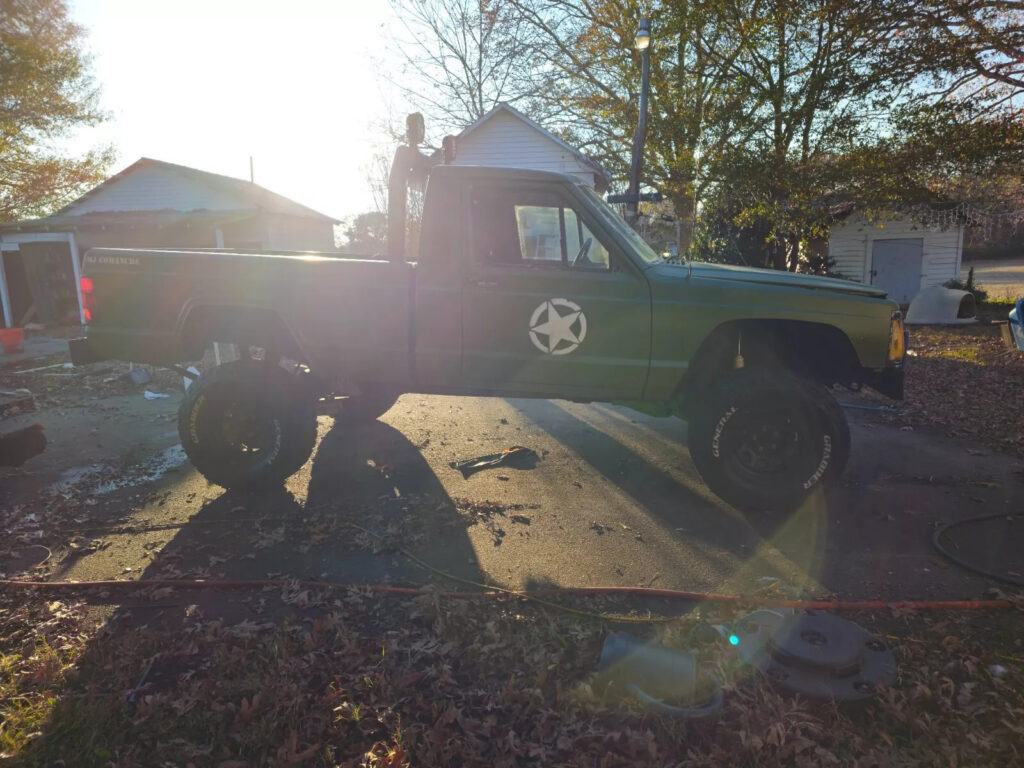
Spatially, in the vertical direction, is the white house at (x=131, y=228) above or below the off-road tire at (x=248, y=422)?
above

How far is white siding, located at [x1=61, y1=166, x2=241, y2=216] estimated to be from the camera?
792 inches

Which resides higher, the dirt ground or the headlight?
the headlight

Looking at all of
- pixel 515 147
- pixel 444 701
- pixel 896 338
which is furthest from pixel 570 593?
pixel 515 147

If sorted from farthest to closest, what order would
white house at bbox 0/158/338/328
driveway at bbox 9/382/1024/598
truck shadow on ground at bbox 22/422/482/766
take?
white house at bbox 0/158/338/328 → driveway at bbox 9/382/1024/598 → truck shadow on ground at bbox 22/422/482/766

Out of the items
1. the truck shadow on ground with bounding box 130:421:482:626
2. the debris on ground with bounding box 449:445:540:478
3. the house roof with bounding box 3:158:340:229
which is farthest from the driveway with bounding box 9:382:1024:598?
the house roof with bounding box 3:158:340:229

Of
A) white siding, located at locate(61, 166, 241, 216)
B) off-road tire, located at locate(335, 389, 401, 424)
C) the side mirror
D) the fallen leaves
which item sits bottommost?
the fallen leaves

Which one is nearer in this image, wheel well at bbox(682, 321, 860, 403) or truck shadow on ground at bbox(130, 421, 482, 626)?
truck shadow on ground at bbox(130, 421, 482, 626)

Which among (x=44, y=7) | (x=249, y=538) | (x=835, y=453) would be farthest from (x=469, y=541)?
(x=44, y=7)

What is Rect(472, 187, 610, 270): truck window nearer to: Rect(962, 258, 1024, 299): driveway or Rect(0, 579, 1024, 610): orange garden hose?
Rect(0, 579, 1024, 610): orange garden hose

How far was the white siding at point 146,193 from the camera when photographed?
20125 mm

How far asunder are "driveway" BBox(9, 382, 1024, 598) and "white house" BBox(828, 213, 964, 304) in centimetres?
1646

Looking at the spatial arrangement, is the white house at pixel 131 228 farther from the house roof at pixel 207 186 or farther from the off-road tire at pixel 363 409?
the off-road tire at pixel 363 409

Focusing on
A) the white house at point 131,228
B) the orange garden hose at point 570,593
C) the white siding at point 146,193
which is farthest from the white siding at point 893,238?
the white siding at point 146,193

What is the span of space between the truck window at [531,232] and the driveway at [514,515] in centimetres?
174
